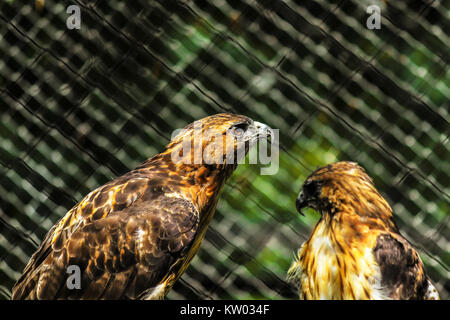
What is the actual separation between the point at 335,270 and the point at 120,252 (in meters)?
0.47

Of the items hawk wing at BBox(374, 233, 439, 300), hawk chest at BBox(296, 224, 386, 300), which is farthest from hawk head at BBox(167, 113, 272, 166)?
hawk wing at BBox(374, 233, 439, 300)

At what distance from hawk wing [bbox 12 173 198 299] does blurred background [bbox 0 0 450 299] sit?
18.0 inches

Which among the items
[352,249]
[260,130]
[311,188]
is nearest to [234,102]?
[260,130]

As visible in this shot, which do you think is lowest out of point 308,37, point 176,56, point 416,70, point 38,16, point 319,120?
point 38,16

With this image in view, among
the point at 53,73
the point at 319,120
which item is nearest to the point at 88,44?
the point at 53,73

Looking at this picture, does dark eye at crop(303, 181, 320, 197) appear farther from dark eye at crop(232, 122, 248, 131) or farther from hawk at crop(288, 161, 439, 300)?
dark eye at crop(232, 122, 248, 131)

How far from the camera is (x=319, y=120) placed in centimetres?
190

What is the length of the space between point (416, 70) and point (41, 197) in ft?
3.70

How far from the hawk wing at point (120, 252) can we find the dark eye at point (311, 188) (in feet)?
0.98

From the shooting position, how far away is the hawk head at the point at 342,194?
1545 mm

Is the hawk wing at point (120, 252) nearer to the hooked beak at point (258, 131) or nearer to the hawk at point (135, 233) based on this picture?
the hawk at point (135, 233)

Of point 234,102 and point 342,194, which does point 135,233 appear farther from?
point 234,102

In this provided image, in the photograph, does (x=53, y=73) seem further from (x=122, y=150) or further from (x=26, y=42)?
(x=122, y=150)

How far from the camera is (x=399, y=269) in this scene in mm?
1449
